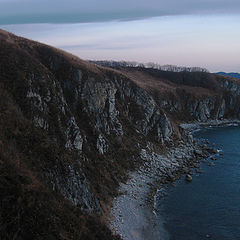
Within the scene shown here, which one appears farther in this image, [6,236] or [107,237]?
[107,237]

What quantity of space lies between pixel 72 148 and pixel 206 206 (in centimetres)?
2765

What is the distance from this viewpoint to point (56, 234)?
2089 cm

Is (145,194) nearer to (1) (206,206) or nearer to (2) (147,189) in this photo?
(2) (147,189)

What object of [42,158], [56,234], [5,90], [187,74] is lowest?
[56,234]

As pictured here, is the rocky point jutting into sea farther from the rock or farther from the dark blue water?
the dark blue water

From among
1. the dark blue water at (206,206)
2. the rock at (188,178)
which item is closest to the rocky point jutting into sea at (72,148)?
the rock at (188,178)

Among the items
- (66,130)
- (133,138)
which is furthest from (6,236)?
(133,138)

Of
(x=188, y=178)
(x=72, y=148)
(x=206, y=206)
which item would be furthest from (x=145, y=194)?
(x=72, y=148)

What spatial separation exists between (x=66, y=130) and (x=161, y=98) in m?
86.0

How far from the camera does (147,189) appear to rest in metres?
48.3

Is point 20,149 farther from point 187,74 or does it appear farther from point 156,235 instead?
point 187,74

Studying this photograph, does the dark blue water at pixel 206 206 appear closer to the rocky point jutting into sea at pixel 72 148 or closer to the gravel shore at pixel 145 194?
the gravel shore at pixel 145 194

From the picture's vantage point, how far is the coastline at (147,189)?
35.6 m

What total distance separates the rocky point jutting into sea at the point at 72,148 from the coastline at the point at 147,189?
0.80 feet
